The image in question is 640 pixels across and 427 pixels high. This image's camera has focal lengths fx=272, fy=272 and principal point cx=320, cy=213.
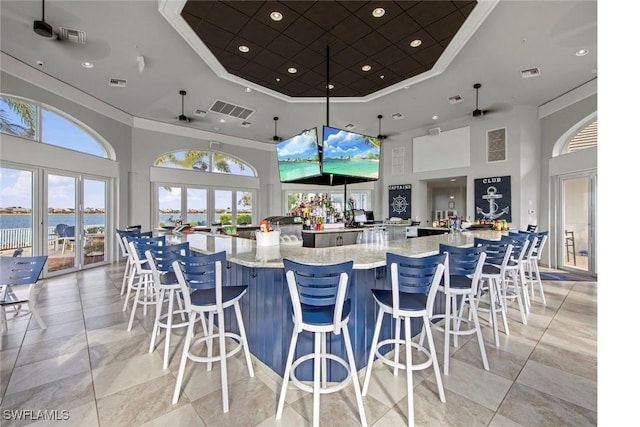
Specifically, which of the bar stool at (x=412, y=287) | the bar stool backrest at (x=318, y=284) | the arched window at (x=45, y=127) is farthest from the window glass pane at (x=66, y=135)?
the bar stool at (x=412, y=287)

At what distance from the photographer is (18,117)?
16.8 feet

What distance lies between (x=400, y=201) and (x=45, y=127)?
9519 mm

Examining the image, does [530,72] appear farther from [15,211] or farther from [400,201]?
[15,211]

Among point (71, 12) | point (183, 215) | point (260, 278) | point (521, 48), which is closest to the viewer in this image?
point (260, 278)

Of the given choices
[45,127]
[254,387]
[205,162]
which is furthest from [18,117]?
[254,387]

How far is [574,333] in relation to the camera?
10.2 ft

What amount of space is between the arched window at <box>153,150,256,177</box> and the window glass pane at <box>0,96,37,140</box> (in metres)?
2.76

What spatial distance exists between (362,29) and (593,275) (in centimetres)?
676

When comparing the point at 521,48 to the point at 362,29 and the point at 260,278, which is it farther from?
the point at 260,278

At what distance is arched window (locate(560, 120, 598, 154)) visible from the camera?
604 cm

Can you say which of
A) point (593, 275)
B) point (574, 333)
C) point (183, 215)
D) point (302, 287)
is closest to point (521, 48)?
point (574, 333)

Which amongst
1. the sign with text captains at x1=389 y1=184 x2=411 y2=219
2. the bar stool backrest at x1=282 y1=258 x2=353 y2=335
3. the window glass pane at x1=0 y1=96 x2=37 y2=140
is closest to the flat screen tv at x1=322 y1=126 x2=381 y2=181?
the bar stool backrest at x1=282 y1=258 x2=353 y2=335

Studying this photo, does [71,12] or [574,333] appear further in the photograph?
[71,12]
